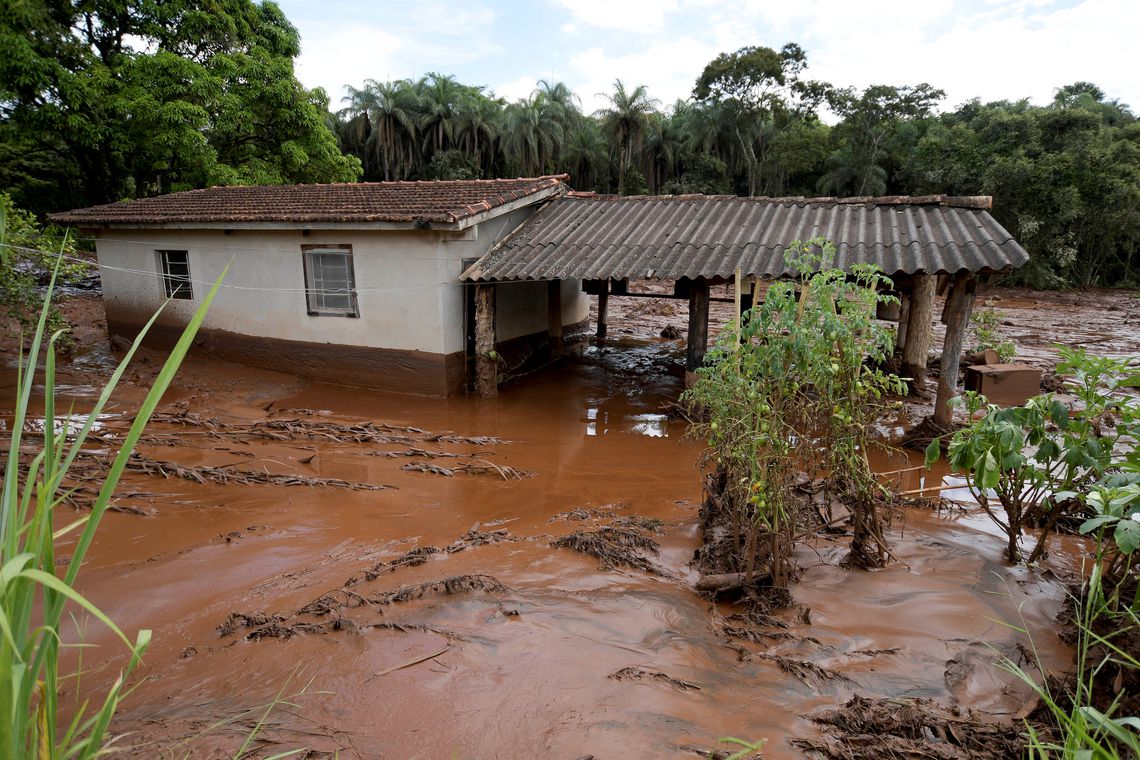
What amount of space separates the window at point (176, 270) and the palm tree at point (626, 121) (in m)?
27.0

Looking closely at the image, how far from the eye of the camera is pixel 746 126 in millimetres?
35656

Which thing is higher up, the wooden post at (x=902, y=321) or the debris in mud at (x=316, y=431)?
the wooden post at (x=902, y=321)

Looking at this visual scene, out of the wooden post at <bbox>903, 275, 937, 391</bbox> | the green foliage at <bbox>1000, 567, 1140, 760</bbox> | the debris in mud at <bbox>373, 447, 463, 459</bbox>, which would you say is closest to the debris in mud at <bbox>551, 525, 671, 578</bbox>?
the green foliage at <bbox>1000, 567, 1140, 760</bbox>

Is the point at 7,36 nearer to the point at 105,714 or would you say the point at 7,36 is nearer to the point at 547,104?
the point at 105,714

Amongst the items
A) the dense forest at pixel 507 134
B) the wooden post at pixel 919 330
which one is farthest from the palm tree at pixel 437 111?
the wooden post at pixel 919 330

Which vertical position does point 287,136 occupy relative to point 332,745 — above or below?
above

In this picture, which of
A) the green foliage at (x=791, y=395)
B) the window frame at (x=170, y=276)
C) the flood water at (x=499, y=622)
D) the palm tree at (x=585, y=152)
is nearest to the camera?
the flood water at (x=499, y=622)

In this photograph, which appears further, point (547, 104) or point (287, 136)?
point (547, 104)

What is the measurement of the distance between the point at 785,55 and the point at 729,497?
36.6 m

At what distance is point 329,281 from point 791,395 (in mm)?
8938

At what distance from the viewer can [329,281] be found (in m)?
11.0

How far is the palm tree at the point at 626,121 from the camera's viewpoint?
117 feet

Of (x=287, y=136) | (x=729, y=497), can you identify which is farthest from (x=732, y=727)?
(x=287, y=136)

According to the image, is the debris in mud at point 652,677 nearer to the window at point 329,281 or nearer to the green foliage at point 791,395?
the green foliage at point 791,395
